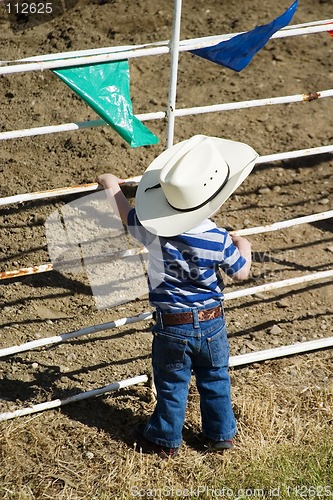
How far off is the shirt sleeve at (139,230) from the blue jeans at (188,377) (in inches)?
12.8

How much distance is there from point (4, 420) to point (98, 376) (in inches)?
23.1

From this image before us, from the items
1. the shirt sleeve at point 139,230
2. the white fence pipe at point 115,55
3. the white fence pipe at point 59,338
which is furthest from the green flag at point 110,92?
the white fence pipe at point 59,338

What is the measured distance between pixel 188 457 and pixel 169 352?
0.57 meters

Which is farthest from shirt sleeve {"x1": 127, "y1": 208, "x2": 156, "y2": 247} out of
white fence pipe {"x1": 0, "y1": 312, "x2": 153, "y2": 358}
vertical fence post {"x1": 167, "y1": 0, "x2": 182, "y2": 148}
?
white fence pipe {"x1": 0, "y1": 312, "x2": 153, "y2": 358}

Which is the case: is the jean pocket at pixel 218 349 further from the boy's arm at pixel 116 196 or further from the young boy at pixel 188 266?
the boy's arm at pixel 116 196

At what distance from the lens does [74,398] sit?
13.4ft

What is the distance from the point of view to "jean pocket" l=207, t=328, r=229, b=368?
142 inches

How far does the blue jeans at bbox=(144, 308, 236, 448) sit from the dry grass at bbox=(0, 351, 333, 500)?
0.14 metres

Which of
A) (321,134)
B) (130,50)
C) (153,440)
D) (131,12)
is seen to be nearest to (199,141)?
(130,50)

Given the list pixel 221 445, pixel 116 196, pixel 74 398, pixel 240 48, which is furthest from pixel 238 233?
pixel 74 398

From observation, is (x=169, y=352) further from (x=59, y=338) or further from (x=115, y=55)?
(x=115, y=55)

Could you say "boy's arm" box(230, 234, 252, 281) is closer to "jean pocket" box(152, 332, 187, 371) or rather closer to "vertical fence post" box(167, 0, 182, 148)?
"jean pocket" box(152, 332, 187, 371)

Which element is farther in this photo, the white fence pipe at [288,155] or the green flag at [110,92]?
the white fence pipe at [288,155]

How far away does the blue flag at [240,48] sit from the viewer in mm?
3609
